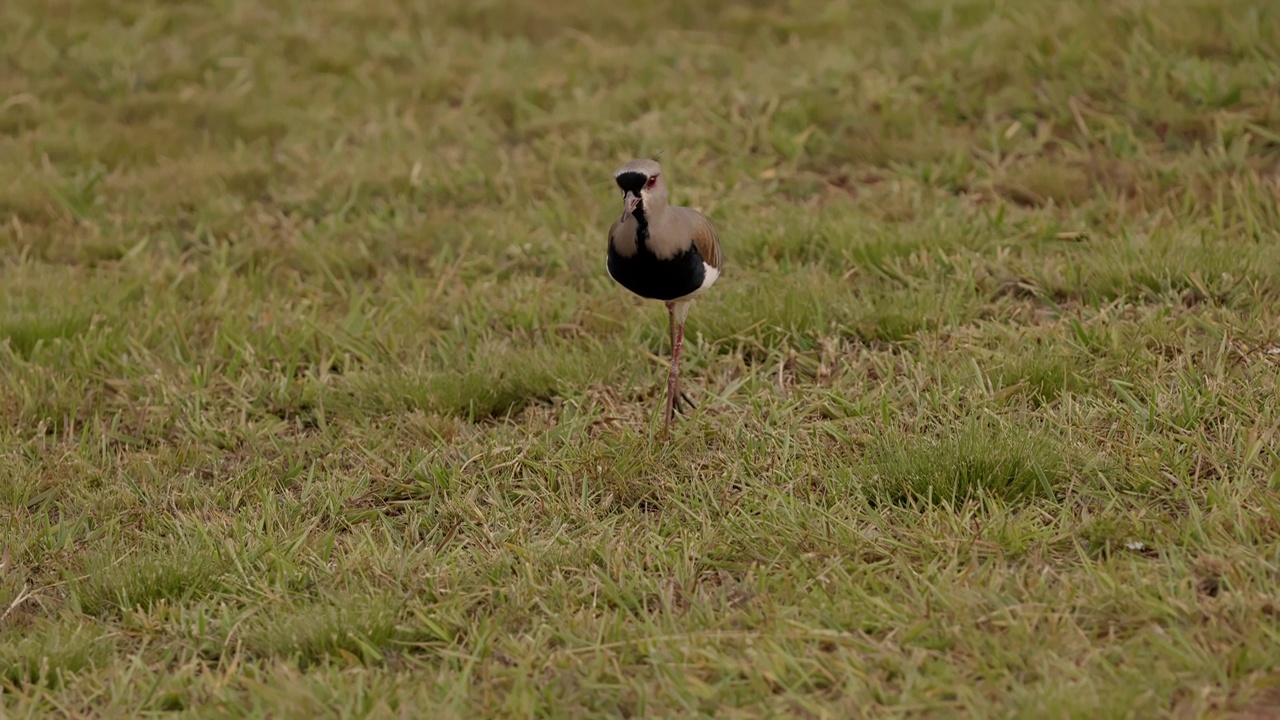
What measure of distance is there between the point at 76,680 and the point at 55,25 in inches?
231

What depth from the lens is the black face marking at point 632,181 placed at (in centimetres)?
447

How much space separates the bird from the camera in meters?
4.54

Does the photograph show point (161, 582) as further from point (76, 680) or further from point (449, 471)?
point (449, 471)

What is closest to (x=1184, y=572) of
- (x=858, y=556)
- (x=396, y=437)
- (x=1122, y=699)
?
(x=1122, y=699)

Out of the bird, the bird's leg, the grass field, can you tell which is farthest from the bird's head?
the grass field

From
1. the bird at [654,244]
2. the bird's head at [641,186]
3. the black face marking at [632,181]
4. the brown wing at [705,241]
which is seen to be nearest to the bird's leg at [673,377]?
the bird at [654,244]

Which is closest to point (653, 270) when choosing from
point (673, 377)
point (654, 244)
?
point (654, 244)

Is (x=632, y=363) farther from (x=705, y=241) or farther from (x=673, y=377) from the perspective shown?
(x=705, y=241)

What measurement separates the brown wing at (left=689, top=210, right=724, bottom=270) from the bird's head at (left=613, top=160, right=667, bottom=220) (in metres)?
0.24

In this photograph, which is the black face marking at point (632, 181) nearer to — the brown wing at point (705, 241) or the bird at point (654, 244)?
the bird at point (654, 244)

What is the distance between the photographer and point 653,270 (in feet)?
15.2

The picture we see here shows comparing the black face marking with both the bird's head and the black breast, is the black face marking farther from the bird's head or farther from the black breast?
the black breast

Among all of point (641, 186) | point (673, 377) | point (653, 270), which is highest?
point (641, 186)

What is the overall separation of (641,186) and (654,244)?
8.2 inches
